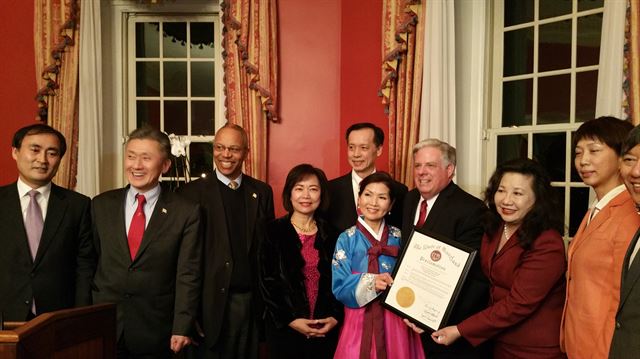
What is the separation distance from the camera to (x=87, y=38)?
14.0 ft

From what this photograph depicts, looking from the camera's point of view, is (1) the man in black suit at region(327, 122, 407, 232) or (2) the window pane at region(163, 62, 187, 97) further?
(2) the window pane at region(163, 62, 187, 97)

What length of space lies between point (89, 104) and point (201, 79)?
3.29ft

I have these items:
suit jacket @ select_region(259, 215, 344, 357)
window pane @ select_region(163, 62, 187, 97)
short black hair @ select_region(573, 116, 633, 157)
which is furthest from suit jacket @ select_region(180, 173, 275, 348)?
window pane @ select_region(163, 62, 187, 97)

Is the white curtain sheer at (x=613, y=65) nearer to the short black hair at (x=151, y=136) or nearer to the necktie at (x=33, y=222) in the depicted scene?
the short black hair at (x=151, y=136)

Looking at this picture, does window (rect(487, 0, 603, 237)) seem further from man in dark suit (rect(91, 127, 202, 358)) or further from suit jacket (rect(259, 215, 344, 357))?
man in dark suit (rect(91, 127, 202, 358))

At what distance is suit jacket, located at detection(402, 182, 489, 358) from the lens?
2.37 meters

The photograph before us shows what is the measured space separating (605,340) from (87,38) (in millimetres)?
4264

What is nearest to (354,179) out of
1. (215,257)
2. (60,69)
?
(215,257)

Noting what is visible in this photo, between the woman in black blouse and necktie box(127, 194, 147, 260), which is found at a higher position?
necktie box(127, 194, 147, 260)

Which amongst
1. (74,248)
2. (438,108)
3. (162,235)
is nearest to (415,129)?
(438,108)

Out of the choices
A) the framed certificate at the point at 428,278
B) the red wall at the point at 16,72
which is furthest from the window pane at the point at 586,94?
the red wall at the point at 16,72

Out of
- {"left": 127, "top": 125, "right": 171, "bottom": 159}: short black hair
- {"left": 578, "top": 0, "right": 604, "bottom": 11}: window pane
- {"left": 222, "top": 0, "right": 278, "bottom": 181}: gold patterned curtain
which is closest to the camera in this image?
{"left": 127, "top": 125, "right": 171, "bottom": 159}: short black hair

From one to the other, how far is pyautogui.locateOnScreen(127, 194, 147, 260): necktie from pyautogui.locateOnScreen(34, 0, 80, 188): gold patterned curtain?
217cm

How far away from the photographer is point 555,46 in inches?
139
